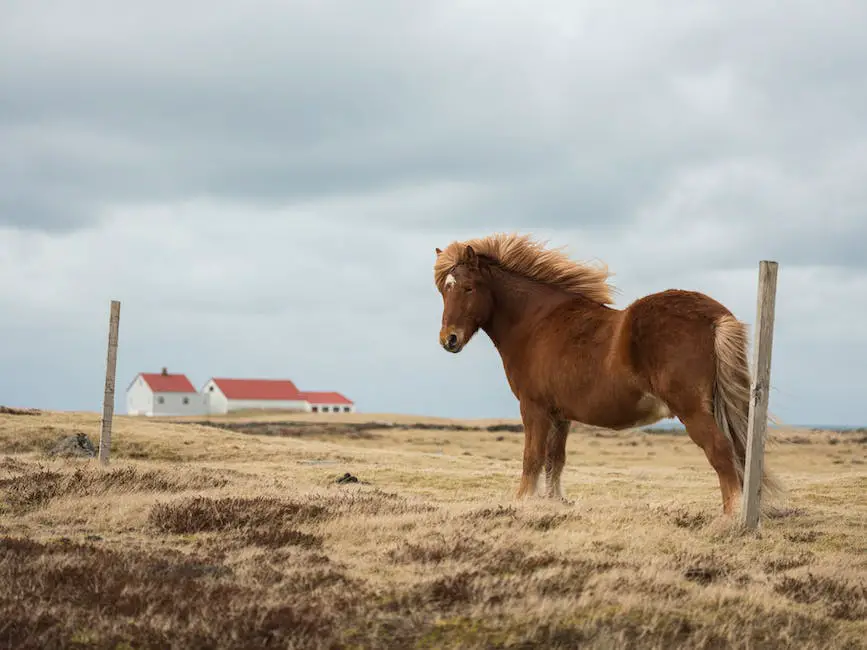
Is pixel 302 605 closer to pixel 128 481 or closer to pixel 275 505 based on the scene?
pixel 275 505

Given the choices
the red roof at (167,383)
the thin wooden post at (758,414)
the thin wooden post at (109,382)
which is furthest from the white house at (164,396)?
the thin wooden post at (758,414)

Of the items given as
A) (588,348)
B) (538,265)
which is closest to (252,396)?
(538,265)

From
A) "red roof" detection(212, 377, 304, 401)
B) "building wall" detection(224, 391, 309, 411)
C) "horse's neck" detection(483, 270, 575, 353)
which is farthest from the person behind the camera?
"red roof" detection(212, 377, 304, 401)

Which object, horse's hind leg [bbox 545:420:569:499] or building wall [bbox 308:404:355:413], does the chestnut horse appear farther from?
building wall [bbox 308:404:355:413]

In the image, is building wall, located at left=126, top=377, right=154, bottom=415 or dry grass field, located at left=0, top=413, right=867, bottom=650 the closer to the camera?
dry grass field, located at left=0, top=413, right=867, bottom=650

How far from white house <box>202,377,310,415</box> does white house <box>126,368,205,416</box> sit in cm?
210

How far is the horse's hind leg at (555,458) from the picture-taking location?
537 inches

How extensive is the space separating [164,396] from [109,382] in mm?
105952

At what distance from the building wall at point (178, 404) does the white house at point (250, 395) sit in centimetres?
114

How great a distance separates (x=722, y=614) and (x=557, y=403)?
18.1ft

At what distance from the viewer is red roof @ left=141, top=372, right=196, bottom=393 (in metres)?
121

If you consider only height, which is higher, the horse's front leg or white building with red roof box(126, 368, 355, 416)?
the horse's front leg

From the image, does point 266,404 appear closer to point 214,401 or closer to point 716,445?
point 214,401

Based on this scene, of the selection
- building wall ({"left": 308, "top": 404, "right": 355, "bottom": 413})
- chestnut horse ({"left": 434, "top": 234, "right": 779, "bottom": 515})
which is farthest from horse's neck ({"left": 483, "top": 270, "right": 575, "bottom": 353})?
building wall ({"left": 308, "top": 404, "right": 355, "bottom": 413})
